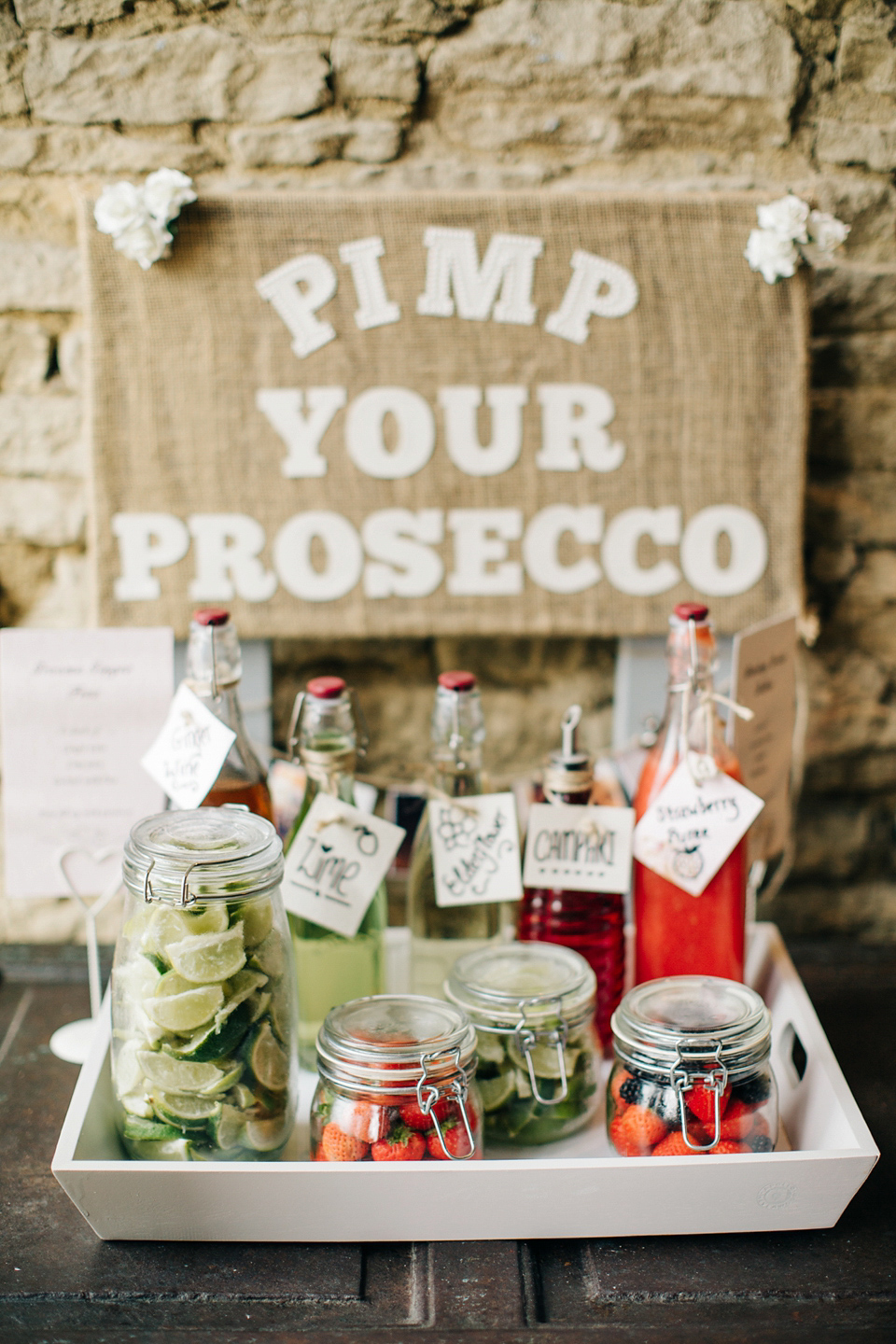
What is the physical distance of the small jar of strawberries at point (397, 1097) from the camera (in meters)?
0.77

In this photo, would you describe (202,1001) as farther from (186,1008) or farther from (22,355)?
(22,355)

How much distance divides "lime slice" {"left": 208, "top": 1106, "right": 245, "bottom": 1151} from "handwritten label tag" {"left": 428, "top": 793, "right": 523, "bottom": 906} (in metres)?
0.27

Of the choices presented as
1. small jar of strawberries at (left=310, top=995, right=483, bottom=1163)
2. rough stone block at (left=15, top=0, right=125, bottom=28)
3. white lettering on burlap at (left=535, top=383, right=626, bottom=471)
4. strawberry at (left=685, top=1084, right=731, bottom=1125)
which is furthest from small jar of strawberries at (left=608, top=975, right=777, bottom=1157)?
rough stone block at (left=15, top=0, right=125, bottom=28)

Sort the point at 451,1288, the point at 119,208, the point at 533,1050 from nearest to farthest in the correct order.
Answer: the point at 451,1288
the point at 533,1050
the point at 119,208

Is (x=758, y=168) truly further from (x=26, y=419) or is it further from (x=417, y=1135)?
(x=417, y=1135)

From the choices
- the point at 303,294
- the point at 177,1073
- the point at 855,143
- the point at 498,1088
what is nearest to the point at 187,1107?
the point at 177,1073

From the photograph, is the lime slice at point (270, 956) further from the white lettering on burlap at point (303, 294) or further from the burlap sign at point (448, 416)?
the white lettering on burlap at point (303, 294)

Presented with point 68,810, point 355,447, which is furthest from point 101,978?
point 355,447

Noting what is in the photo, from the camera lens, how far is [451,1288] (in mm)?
739

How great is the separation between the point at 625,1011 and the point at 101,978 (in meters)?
0.64

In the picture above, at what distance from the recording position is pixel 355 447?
116 centimetres

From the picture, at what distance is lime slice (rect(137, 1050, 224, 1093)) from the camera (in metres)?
0.77

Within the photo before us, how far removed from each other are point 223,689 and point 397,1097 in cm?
38

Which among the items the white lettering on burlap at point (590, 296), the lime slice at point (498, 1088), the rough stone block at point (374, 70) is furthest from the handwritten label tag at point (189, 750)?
the rough stone block at point (374, 70)
